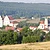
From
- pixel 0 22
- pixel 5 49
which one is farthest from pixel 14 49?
pixel 0 22

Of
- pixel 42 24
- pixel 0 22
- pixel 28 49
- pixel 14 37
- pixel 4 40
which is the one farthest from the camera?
pixel 0 22

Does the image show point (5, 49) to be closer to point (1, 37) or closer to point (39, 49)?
point (39, 49)

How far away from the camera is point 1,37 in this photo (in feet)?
76.2

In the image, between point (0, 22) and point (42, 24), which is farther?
point (0, 22)

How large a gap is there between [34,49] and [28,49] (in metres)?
0.22

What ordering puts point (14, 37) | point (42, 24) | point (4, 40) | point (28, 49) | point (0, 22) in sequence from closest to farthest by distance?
point (28, 49)
point (4, 40)
point (14, 37)
point (42, 24)
point (0, 22)

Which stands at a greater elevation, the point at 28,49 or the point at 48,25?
the point at 28,49

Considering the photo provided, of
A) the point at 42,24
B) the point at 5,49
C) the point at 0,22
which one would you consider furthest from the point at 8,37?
the point at 0,22

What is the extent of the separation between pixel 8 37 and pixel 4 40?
1020 millimetres

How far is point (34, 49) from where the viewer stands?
33.3 ft

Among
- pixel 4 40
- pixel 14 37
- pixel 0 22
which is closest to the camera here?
pixel 4 40

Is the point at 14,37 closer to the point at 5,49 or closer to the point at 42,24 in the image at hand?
the point at 5,49

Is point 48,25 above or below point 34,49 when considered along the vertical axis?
below

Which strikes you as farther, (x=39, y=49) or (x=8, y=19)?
(x=8, y=19)
